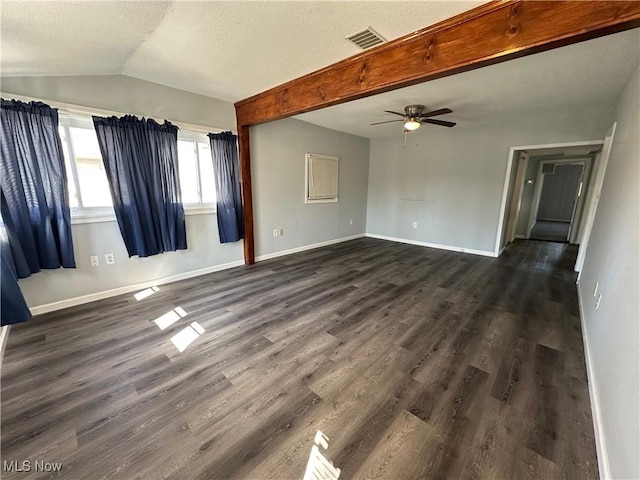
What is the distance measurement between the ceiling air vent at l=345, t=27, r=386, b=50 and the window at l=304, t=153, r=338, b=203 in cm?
299

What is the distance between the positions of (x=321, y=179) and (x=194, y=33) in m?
3.61

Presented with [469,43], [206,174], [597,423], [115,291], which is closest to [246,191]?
[206,174]

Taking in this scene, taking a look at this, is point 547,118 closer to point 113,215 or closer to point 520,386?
point 520,386

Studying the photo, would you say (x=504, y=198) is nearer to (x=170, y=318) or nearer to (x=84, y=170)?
(x=170, y=318)

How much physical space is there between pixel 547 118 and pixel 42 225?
6.94 meters

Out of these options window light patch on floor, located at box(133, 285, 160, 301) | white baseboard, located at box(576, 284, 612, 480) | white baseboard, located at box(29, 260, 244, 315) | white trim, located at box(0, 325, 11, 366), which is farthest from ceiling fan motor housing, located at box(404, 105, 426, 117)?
white trim, located at box(0, 325, 11, 366)

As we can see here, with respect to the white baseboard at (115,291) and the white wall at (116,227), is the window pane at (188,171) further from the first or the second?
the white baseboard at (115,291)

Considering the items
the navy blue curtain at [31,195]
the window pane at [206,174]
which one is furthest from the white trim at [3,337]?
the window pane at [206,174]

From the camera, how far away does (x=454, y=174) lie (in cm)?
533

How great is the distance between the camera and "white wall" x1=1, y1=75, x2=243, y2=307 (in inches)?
103

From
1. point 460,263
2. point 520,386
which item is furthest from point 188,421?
point 460,263

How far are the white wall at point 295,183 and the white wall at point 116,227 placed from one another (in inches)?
30.7

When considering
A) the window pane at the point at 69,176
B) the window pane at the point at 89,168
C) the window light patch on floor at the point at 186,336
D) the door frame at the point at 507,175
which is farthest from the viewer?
the door frame at the point at 507,175

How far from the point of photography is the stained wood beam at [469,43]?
1396mm
